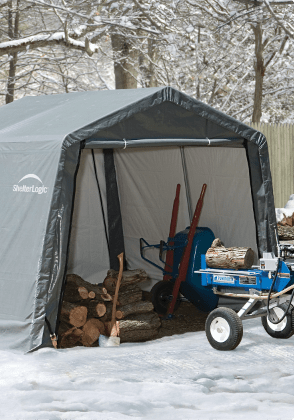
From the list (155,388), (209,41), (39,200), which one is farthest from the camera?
(209,41)

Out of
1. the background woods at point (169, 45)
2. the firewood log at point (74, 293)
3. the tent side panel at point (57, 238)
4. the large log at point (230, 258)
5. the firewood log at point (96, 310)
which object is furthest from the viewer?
the background woods at point (169, 45)

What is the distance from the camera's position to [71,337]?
621 centimetres

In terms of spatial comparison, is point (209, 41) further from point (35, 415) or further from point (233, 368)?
point (35, 415)

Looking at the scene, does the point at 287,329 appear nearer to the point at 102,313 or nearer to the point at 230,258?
the point at 230,258

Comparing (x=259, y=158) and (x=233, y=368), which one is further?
(x=259, y=158)

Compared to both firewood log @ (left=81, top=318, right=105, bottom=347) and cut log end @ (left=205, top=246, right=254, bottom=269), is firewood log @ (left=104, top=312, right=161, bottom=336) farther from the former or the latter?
cut log end @ (left=205, top=246, right=254, bottom=269)

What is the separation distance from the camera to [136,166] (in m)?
8.78

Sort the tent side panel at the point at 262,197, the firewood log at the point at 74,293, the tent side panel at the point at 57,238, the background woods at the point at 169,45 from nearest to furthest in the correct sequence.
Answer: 1. the tent side panel at the point at 57,238
2. the firewood log at the point at 74,293
3. the tent side panel at the point at 262,197
4. the background woods at the point at 169,45

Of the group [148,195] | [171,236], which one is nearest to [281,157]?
[148,195]

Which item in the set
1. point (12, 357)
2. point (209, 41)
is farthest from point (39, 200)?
point (209, 41)

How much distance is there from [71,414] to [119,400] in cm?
Result: 40

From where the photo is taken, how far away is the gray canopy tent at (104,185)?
18.4 ft

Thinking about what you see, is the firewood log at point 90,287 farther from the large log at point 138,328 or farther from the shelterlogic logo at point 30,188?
the shelterlogic logo at point 30,188

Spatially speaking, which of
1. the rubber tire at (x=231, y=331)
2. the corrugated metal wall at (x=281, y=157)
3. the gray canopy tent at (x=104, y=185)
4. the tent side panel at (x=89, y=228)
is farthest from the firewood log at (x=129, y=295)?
the corrugated metal wall at (x=281, y=157)
